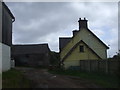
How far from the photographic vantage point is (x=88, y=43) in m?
43.6

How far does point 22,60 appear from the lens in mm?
63406

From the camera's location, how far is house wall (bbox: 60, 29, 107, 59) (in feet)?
140

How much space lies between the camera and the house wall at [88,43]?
42.7m

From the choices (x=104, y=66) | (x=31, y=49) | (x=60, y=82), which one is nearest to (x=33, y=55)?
(x=31, y=49)

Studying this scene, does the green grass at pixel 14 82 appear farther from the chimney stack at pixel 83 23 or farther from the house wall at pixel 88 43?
the chimney stack at pixel 83 23

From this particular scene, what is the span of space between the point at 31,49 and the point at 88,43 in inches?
1011

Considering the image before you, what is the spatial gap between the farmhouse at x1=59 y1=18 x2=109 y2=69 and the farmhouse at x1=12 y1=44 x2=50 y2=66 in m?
17.1

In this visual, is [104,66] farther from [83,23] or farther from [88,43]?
[83,23]

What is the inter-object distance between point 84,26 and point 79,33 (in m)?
1.48

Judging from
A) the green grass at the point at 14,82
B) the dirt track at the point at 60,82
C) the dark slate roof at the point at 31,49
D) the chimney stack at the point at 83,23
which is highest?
the chimney stack at the point at 83,23

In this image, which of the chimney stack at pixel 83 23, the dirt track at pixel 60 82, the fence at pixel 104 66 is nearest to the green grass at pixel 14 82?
the dirt track at pixel 60 82

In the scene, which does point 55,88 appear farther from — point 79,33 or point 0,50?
point 79,33

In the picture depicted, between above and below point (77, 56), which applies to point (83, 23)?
above

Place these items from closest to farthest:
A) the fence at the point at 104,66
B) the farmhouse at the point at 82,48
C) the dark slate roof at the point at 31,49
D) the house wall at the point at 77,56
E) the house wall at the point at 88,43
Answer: the fence at the point at 104,66 → the house wall at the point at 77,56 → the farmhouse at the point at 82,48 → the house wall at the point at 88,43 → the dark slate roof at the point at 31,49
